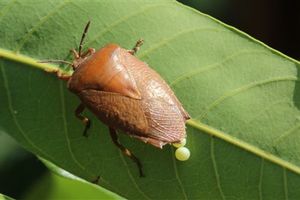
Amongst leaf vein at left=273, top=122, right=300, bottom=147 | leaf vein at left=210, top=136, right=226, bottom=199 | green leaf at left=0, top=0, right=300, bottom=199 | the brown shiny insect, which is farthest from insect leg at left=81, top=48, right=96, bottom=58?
leaf vein at left=273, top=122, right=300, bottom=147

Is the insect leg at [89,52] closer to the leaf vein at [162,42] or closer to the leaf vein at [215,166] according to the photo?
the leaf vein at [162,42]

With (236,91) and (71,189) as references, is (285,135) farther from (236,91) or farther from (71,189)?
(71,189)

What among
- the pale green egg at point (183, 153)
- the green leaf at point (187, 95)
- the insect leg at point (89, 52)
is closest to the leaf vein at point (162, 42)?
the green leaf at point (187, 95)

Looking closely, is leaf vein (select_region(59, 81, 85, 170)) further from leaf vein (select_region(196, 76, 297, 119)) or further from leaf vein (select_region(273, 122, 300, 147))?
leaf vein (select_region(273, 122, 300, 147))

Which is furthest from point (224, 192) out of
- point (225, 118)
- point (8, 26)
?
point (8, 26)

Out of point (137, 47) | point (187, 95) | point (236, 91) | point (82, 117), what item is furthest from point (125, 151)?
point (236, 91)

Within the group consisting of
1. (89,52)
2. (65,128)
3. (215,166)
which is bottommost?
(215,166)

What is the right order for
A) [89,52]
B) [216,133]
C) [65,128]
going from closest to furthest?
[216,133] < [65,128] < [89,52]
